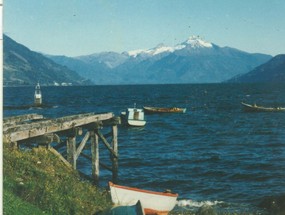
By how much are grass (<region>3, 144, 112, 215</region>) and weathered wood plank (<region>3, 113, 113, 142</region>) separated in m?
0.49

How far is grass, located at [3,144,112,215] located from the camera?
1116cm

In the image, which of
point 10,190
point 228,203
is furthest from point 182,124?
point 10,190

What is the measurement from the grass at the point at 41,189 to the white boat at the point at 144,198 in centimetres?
56

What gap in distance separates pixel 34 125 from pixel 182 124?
169ft

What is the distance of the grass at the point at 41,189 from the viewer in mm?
11164

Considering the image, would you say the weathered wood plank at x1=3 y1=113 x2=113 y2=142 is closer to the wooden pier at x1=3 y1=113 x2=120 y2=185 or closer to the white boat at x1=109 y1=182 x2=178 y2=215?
the wooden pier at x1=3 y1=113 x2=120 y2=185

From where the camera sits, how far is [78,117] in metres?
20.7

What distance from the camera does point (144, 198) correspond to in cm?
1645

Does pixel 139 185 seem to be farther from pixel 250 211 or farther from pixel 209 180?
pixel 250 211

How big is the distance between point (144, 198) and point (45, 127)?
4.56 m

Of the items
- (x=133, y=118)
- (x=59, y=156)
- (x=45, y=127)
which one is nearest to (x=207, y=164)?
(x=59, y=156)

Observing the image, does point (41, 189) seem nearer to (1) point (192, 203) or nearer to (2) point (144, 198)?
(2) point (144, 198)

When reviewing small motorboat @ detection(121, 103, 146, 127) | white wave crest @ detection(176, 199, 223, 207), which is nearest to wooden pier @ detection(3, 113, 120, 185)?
white wave crest @ detection(176, 199, 223, 207)

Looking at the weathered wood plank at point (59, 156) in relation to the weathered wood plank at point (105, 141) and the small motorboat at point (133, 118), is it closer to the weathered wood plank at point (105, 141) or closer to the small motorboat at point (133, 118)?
the weathered wood plank at point (105, 141)
